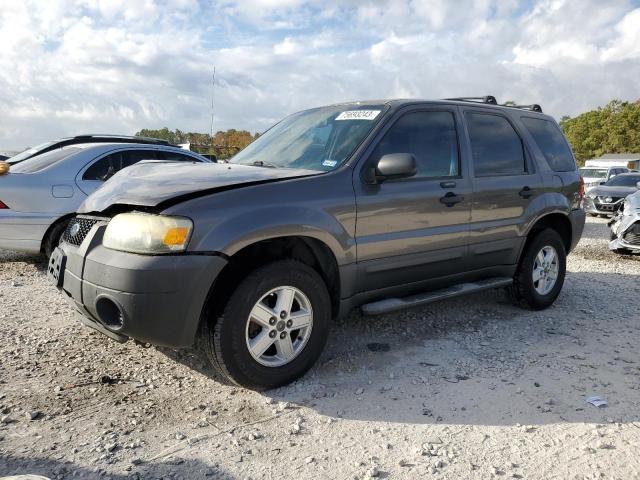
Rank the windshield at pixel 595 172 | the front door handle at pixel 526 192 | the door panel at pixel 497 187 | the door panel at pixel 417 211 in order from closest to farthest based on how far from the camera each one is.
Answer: the door panel at pixel 417 211, the door panel at pixel 497 187, the front door handle at pixel 526 192, the windshield at pixel 595 172

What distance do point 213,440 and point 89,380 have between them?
1.13 meters

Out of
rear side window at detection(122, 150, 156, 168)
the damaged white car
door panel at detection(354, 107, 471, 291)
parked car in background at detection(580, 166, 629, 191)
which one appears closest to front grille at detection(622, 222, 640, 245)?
the damaged white car

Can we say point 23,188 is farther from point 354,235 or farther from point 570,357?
point 570,357

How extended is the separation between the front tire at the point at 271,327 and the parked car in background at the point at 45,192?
2.91m

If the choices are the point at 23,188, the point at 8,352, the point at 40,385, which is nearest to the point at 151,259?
the point at 40,385

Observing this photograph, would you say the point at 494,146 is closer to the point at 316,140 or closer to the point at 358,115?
the point at 358,115

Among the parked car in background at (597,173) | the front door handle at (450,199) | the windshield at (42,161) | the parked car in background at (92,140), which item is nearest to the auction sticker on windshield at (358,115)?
the front door handle at (450,199)

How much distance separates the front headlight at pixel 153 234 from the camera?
9.42 ft

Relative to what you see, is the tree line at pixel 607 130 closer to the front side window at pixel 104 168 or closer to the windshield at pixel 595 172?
the windshield at pixel 595 172

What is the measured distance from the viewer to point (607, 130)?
73438 mm

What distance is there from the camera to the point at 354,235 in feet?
11.6

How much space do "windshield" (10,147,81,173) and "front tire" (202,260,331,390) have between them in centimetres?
407

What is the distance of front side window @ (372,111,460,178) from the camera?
3.86m

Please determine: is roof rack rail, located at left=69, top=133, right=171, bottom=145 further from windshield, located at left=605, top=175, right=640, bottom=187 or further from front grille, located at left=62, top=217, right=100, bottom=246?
windshield, located at left=605, top=175, right=640, bottom=187
